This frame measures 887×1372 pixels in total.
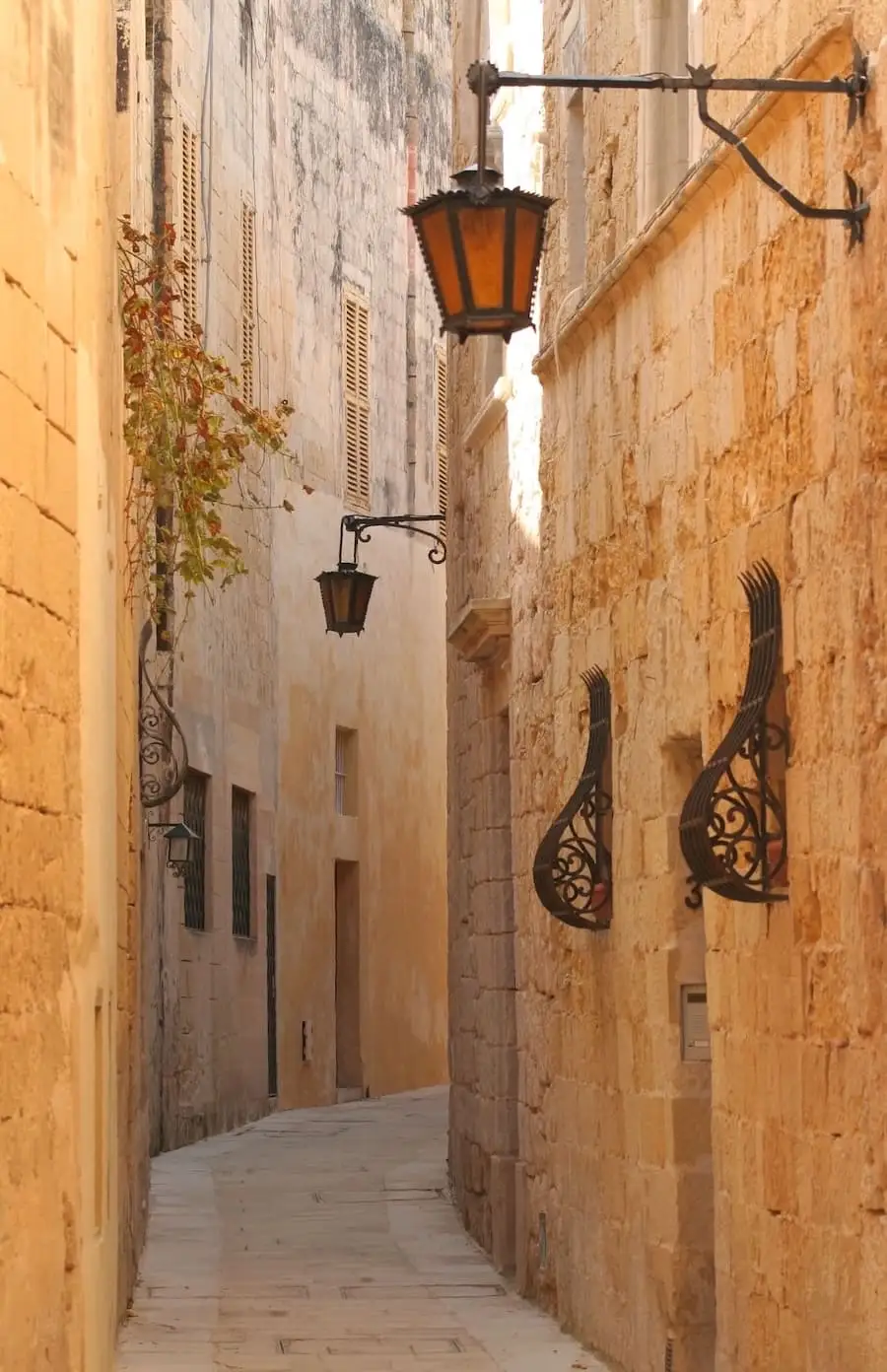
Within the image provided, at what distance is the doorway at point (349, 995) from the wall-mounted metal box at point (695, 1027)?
610 inches

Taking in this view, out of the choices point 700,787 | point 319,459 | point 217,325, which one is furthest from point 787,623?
point 319,459

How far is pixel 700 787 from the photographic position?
7586mm

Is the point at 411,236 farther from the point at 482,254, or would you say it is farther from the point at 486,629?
the point at 482,254

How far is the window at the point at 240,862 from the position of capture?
825 inches

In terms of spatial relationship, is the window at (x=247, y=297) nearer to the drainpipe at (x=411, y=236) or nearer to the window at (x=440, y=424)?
the drainpipe at (x=411, y=236)

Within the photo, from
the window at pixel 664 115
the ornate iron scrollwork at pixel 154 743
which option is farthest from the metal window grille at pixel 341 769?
the window at pixel 664 115

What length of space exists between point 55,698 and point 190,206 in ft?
41.8

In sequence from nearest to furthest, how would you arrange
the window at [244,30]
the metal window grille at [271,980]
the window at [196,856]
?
the window at [196,856], the window at [244,30], the metal window grille at [271,980]

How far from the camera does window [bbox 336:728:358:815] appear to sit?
24820mm

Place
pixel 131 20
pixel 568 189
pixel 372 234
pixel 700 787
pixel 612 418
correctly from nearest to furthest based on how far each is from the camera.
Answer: pixel 700 787 → pixel 612 418 → pixel 568 189 → pixel 131 20 → pixel 372 234

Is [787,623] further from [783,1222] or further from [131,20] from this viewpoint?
[131,20]

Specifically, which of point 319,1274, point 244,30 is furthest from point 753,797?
point 244,30

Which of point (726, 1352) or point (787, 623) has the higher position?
point (787, 623)

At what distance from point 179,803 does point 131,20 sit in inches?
262
